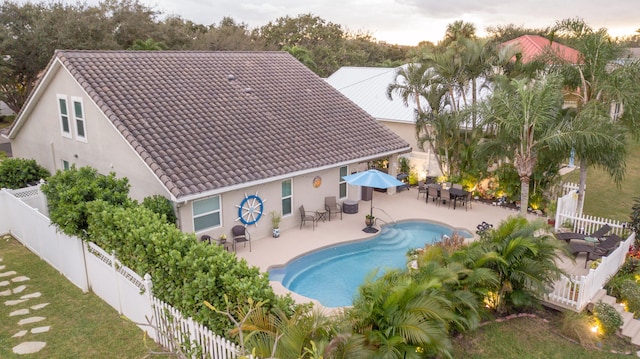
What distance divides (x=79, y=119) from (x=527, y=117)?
52.5 ft

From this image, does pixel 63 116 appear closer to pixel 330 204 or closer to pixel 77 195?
pixel 77 195

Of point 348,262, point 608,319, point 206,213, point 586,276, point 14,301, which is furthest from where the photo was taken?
point 348,262

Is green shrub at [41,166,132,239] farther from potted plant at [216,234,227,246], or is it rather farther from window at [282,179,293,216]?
window at [282,179,293,216]

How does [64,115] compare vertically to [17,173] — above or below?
above

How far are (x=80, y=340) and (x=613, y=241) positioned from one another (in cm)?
1518

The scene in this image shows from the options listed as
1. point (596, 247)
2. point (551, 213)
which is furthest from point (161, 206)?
point (551, 213)

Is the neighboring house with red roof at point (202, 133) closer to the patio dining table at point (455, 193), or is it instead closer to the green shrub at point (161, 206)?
the green shrub at point (161, 206)

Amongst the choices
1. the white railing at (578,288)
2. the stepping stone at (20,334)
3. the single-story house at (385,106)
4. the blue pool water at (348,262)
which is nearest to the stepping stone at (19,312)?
the stepping stone at (20,334)

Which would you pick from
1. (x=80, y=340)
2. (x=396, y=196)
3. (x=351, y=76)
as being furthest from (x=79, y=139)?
(x=351, y=76)

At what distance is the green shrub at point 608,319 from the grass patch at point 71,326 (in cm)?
1038

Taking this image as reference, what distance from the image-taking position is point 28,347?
9.73 meters

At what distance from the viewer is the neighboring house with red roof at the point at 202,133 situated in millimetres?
14836

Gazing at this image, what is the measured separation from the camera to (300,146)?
18.0 m

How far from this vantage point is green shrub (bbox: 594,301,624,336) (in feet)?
35.4
